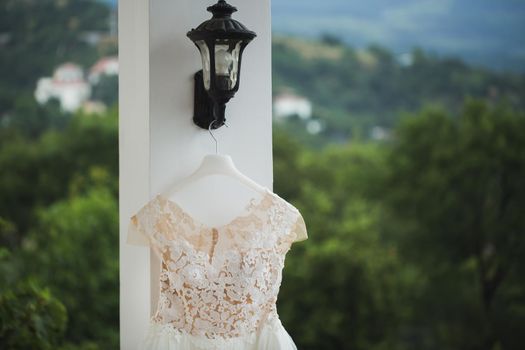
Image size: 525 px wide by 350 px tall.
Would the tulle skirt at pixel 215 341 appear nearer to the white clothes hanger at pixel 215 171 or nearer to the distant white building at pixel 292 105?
the white clothes hanger at pixel 215 171

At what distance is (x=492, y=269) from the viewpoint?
1310 cm

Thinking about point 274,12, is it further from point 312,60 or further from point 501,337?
point 501,337

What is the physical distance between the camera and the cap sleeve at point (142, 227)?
2359 millimetres

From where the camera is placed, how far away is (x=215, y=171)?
8.00 feet

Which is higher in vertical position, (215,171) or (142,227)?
(215,171)

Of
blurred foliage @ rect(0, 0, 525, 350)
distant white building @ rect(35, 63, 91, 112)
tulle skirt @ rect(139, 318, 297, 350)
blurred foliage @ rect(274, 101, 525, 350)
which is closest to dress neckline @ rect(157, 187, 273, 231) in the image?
tulle skirt @ rect(139, 318, 297, 350)

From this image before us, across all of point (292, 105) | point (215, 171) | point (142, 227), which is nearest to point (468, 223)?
point (292, 105)

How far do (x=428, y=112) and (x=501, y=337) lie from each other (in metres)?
4.57

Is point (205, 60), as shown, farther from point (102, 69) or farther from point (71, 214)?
point (102, 69)

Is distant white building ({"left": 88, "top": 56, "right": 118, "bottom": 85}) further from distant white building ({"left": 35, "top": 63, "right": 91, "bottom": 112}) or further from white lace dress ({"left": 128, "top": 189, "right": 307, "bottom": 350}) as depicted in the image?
white lace dress ({"left": 128, "top": 189, "right": 307, "bottom": 350})

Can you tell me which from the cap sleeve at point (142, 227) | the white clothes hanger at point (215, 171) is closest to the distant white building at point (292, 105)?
the white clothes hanger at point (215, 171)

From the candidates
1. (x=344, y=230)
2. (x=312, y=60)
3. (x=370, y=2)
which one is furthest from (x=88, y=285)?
(x=370, y=2)

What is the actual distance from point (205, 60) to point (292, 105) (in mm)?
13586

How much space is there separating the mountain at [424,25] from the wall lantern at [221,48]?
14180 mm
